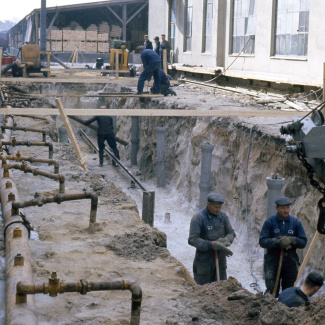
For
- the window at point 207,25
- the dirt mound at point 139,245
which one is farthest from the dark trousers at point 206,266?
the window at point 207,25

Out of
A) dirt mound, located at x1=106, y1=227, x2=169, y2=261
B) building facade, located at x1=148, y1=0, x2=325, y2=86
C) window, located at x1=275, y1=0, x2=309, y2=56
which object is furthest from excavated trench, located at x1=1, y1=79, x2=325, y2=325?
window, located at x1=275, y1=0, x2=309, y2=56

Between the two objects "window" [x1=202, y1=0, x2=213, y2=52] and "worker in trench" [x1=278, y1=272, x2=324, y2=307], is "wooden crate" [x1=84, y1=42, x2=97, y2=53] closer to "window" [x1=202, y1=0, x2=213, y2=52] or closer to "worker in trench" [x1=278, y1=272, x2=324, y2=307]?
"window" [x1=202, y1=0, x2=213, y2=52]

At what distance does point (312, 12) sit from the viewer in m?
13.8

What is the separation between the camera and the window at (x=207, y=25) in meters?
21.2

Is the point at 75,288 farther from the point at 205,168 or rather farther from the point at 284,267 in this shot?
the point at 205,168

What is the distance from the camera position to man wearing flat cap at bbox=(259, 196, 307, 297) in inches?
271

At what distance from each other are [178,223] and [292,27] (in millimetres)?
6139

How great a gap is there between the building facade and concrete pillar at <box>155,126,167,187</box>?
319 cm

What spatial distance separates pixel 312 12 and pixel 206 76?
26.4 feet

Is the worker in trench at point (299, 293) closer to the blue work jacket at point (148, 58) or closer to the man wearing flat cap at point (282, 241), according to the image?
the man wearing flat cap at point (282, 241)

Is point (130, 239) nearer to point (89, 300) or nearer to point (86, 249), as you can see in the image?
point (86, 249)

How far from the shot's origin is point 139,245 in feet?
21.2

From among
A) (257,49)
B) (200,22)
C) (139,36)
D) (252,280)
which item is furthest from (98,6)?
(252,280)

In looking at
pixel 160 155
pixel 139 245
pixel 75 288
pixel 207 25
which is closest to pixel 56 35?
pixel 207 25
